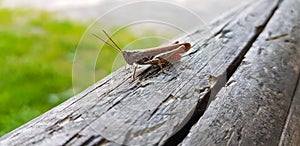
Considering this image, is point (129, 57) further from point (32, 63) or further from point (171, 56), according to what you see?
point (32, 63)

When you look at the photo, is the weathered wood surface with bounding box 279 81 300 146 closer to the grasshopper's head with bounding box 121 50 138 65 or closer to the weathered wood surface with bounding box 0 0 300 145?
the weathered wood surface with bounding box 0 0 300 145

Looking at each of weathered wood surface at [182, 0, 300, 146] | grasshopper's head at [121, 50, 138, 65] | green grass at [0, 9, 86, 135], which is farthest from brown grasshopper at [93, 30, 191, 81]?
green grass at [0, 9, 86, 135]

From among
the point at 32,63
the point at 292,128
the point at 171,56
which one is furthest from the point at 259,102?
the point at 32,63

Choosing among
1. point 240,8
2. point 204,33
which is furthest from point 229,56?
point 240,8

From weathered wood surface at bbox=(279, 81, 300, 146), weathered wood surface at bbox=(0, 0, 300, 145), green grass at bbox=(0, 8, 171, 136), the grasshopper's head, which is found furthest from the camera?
green grass at bbox=(0, 8, 171, 136)

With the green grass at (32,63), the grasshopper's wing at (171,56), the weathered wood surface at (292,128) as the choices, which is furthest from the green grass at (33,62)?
the weathered wood surface at (292,128)

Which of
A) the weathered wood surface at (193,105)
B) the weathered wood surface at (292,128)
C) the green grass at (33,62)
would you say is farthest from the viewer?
the green grass at (33,62)

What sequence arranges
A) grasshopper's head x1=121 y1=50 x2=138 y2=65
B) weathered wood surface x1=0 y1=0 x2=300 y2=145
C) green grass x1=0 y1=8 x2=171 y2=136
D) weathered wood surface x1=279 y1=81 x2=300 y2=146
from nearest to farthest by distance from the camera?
weathered wood surface x1=0 y1=0 x2=300 y2=145
weathered wood surface x1=279 y1=81 x2=300 y2=146
grasshopper's head x1=121 y1=50 x2=138 y2=65
green grass x1=0 y1=8 x2=171 y2=136

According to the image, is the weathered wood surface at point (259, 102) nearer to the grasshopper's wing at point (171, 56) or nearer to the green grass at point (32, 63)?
the grasshopper's wing at point (171, 56)
